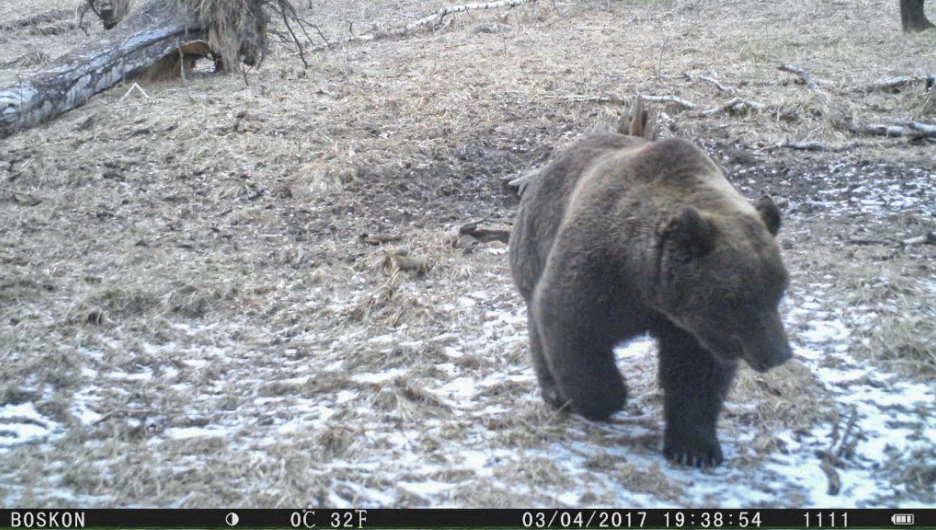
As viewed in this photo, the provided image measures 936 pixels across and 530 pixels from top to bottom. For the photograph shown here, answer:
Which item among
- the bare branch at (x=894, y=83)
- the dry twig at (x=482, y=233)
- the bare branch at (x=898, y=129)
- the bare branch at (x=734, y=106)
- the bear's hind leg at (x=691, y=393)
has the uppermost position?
the bare branch at (x=894, y=83)

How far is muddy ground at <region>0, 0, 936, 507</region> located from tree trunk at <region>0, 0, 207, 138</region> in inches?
10.7

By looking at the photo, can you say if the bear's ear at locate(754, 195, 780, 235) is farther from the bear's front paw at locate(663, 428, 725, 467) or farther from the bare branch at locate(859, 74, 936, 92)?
the bare branch at locate(859, 74, 936, 92)

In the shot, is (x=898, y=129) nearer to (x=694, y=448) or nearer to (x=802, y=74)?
(x=802, y=74)

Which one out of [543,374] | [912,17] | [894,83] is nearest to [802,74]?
[894,83]

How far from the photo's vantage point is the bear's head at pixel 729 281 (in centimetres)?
329

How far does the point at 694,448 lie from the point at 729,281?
3.05 feet

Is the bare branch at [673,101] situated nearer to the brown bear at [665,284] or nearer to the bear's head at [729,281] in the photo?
the brown bear at [665,284]

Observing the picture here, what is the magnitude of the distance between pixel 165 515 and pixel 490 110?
24.5 ft

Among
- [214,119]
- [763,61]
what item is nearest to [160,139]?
[214,119]

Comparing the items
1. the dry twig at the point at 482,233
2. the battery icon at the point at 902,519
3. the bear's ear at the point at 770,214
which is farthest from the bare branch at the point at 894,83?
the battery icon at the point at 902,519

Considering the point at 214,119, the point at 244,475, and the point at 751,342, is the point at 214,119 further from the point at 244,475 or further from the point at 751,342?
the point at 751,342

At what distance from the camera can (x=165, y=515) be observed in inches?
134

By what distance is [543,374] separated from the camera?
14.5 ft

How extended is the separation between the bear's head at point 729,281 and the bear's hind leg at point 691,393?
0.90 ft
